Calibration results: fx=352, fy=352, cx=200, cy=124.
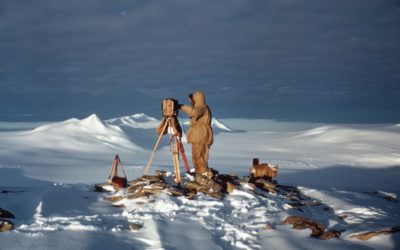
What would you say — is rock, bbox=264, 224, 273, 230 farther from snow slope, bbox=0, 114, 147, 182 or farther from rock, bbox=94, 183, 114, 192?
snow slope, bbox=0, 114, 147, 182

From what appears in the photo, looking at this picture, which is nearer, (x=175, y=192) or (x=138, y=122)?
(x=175, y=192)

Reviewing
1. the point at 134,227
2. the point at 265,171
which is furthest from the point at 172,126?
the point at 134,227

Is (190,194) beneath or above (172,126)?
beneath

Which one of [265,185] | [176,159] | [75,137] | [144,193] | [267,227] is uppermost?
[75,137]

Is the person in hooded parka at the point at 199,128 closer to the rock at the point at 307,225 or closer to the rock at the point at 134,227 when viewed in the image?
the rock at the point at 307,225

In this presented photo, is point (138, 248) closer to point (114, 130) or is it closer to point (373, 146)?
point (373, 146)

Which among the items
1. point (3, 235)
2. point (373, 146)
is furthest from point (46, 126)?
point (3, 235)

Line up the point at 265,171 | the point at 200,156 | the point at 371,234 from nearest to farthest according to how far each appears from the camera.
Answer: the point at 371,234 → the point at 200,156 → the point at 265,171

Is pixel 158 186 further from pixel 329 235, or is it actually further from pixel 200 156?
pixel 329 235

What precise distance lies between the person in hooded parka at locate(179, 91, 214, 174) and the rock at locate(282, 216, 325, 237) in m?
3.77

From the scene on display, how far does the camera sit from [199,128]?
9.74 meters

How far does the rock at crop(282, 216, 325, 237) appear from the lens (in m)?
5.69

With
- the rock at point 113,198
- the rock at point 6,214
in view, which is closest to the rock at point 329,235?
the rock at point 113,198

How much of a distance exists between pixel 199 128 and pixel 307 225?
4.48 m
